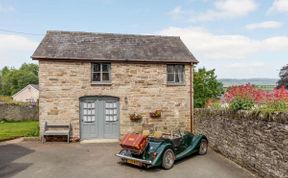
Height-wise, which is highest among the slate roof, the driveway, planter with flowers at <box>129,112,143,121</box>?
the slate roof

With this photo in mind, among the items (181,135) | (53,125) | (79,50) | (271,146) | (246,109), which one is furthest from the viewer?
(79,50)

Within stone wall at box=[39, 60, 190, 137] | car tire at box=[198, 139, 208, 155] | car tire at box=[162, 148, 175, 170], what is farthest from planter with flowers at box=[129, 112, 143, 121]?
car tire at box=[162, 148, 175, 170]

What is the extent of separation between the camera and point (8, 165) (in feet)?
33.9

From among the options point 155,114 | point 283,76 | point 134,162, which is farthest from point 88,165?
point 283,76

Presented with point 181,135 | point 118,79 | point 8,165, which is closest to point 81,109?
point 118,79

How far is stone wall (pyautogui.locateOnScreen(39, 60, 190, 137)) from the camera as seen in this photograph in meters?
15.3

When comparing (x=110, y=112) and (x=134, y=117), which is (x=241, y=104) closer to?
Answer: (x=134, y=117)

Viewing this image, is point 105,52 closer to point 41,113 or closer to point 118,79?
point 118,79

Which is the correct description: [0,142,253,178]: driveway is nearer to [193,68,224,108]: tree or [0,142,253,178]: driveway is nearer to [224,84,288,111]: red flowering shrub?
[224,84,288,111]: red flowering shrub

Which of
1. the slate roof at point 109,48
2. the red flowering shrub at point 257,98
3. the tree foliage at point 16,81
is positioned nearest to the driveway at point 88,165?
the red flowering shrub at point 257,98

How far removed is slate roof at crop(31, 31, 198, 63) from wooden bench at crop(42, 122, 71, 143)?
3.69 m

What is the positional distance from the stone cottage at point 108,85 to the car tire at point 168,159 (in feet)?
19.9

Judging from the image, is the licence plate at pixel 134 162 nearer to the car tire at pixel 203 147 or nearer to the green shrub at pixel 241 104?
the car tire at pixel 203 147

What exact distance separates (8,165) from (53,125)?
493 cm
